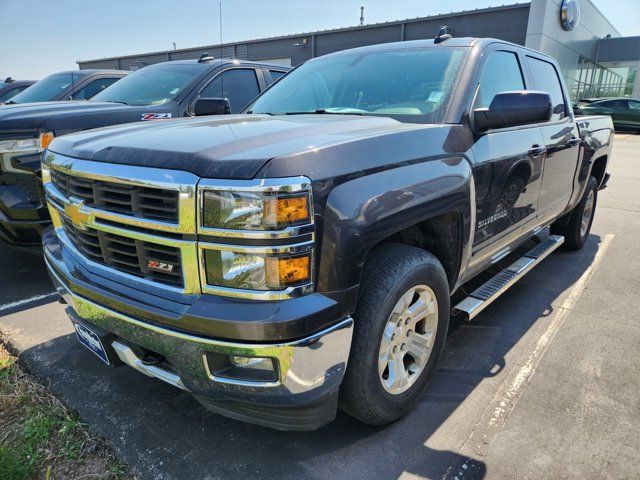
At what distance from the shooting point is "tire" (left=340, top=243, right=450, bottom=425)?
1971 millimetres

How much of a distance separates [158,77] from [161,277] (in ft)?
14.1

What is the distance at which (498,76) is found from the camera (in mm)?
3129

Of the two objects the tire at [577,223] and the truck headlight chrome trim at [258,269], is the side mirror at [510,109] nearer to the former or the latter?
the truck headlight chrome trim at [258,269]

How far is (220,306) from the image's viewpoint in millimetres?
1688

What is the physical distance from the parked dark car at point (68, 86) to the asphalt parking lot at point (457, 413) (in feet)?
14.2

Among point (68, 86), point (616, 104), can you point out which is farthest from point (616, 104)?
point (68, 86)

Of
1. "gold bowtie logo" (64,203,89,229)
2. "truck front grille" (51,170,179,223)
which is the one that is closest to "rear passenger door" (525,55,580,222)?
"truck front grille" (51,170,179,223)

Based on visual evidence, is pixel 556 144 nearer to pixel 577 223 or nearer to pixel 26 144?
pixel 577 223

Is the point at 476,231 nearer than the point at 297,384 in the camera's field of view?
No

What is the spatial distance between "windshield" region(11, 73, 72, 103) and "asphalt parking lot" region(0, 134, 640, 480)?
4.39m

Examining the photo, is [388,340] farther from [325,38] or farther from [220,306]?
[325,38]

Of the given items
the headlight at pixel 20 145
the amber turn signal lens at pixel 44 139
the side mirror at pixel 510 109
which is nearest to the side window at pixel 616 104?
the side mirror at pixel 510 109

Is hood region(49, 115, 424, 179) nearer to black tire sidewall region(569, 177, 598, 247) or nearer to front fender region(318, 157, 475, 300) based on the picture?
front fender region(318, 157, 475, 300)

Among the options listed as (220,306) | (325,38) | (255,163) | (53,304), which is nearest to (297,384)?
(220,306)
